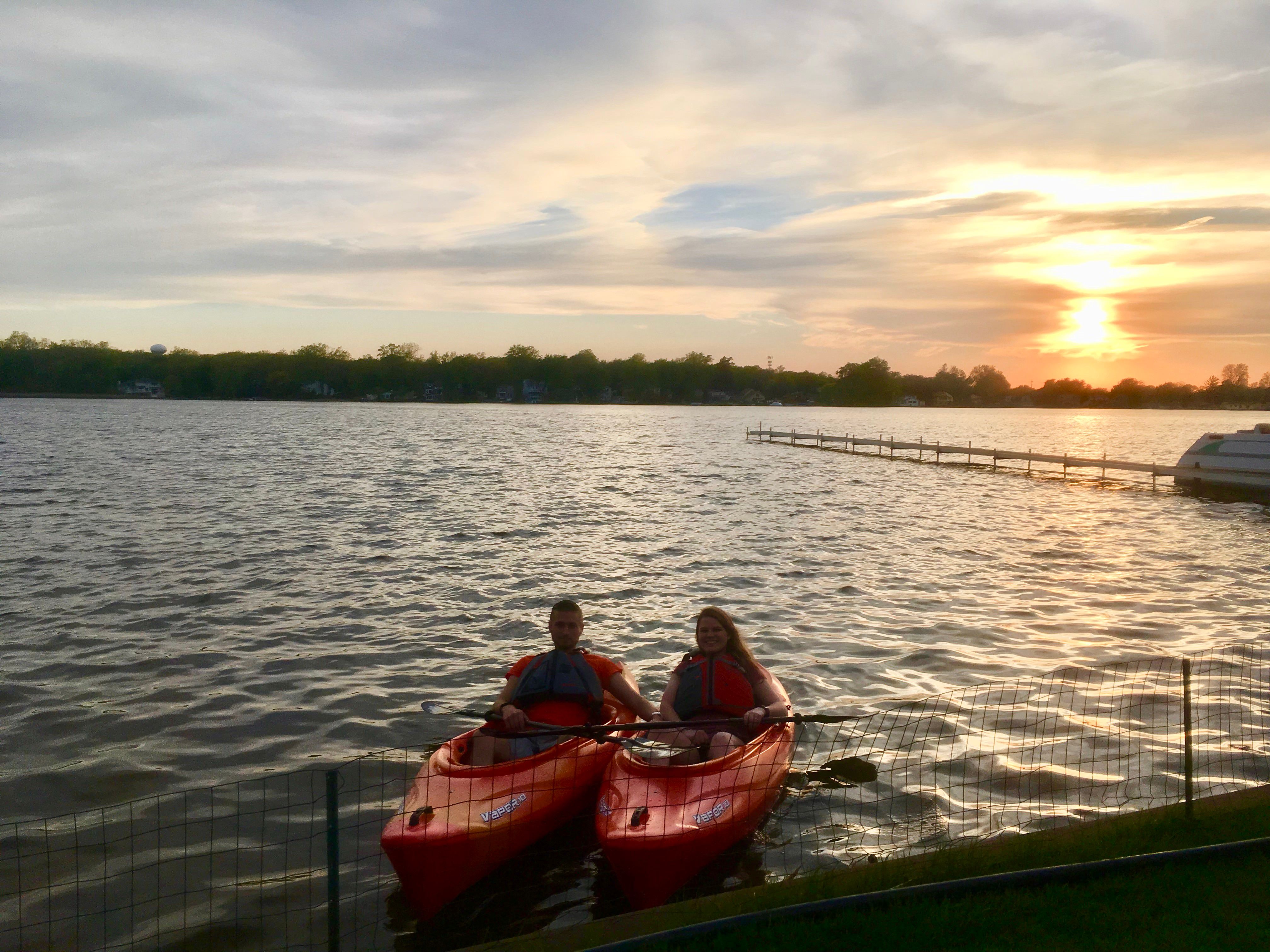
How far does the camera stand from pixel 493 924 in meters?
6.22

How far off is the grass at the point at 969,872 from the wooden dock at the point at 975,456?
124 feet

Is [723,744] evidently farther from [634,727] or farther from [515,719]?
[515,719]

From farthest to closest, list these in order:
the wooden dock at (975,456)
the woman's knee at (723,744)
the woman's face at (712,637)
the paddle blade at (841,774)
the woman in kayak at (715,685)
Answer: the wooden dock at (975,456) < the paddle blade at (841,774) < the woman's face at (712,637) < the woman in kayak at (715,685) < the woman's knee at (723,744)

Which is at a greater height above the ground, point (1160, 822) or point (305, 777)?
point (1160, 822)

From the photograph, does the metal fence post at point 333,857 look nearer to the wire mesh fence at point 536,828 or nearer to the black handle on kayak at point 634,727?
the wire mesh fence at point 536,828

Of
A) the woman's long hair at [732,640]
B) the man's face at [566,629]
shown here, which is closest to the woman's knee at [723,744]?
→ the woman's long hair at [732,640]

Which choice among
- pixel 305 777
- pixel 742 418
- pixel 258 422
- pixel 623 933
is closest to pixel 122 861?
pixel 305 777

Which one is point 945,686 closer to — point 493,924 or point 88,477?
point 493,924

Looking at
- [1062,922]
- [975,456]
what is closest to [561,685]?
[1062,922]

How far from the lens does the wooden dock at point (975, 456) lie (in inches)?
1602

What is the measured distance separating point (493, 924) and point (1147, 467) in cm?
4087

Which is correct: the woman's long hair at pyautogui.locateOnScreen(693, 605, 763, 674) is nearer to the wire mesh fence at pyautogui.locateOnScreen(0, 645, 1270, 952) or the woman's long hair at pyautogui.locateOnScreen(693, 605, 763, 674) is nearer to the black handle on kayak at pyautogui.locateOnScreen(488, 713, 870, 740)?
the wire mesh fence at pyautogui.locateOnScreen(0, 645, 1270, 952)

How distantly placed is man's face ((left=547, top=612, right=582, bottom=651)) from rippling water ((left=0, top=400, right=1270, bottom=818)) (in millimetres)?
2378

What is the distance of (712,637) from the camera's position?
8.39 meters
